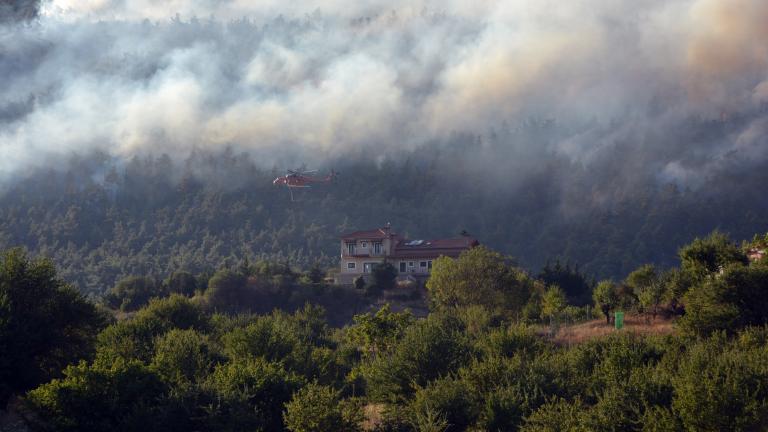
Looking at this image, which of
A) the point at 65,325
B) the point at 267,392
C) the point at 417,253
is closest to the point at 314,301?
the point at 417,253

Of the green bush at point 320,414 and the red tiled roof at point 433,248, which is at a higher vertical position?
the red tiled roof at point 433,248

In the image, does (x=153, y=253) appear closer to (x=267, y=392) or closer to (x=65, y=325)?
(x=65, y=325)

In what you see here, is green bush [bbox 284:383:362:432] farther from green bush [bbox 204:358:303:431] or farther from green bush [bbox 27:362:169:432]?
green bush [bbox 27:362:169:432]

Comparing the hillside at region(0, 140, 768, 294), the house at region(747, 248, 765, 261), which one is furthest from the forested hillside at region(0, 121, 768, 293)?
the house at region(747, 248, 765, 261)

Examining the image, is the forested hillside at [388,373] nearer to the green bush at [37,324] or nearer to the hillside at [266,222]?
the green bush at [37,324]

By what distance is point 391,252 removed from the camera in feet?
381

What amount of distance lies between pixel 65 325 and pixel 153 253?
380 feet

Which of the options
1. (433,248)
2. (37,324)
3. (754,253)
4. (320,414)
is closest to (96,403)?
(37,324)

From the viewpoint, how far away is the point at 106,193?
604 feet

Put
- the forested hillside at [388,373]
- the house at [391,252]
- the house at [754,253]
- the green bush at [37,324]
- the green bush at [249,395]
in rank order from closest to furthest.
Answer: the forested hillside at [388,373], the green bush at [249,395], the green bush at [37,324], the house at [754,253], the house at [391,252]

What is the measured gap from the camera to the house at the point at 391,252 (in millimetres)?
112387

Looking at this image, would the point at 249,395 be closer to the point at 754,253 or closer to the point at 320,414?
the point at 320,414

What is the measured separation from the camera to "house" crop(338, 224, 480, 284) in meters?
112

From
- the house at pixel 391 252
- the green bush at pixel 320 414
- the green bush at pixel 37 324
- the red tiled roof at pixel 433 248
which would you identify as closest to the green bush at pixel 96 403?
the green bush at pixel 37 324
